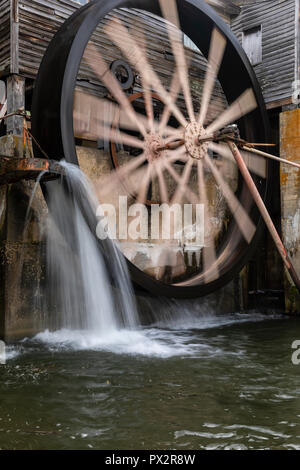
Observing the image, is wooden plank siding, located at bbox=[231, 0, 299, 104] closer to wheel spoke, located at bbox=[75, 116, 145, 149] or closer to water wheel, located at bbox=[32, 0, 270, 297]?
water wheel, located at bbox=[32, 0, 270, 297]

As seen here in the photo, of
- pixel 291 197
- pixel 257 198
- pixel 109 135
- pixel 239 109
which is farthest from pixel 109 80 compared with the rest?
pixel 291 197

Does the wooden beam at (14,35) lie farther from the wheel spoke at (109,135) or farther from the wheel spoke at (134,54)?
the wheel spoke at (134,54)

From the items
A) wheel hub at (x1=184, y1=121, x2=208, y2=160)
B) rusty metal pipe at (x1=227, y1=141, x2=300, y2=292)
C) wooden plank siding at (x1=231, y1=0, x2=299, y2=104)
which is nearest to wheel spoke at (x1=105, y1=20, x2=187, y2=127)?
wheel hub at (x1=184, y1=121, x2=208, y2=160)

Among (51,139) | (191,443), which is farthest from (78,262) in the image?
(191,443)

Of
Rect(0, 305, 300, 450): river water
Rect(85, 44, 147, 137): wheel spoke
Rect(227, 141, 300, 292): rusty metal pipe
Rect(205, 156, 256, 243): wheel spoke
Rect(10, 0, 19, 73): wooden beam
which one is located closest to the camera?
Rect(0, 305, 300, 450): river water

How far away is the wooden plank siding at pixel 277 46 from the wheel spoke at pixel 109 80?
280cm

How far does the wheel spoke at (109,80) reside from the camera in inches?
257

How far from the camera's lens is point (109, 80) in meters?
6.73

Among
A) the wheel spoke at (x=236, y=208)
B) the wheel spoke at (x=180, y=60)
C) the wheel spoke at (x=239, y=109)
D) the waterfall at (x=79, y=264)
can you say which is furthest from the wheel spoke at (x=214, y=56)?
the waterfall at (x=79, y=264)

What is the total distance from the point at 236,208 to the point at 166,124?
1.59 metres

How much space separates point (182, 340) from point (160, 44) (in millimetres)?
5049

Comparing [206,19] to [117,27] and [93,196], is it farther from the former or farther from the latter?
[93,196]

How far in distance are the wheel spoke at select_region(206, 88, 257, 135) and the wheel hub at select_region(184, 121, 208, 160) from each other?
2.79 ft

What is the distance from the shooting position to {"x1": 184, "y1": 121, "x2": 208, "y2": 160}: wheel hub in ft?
21.6
